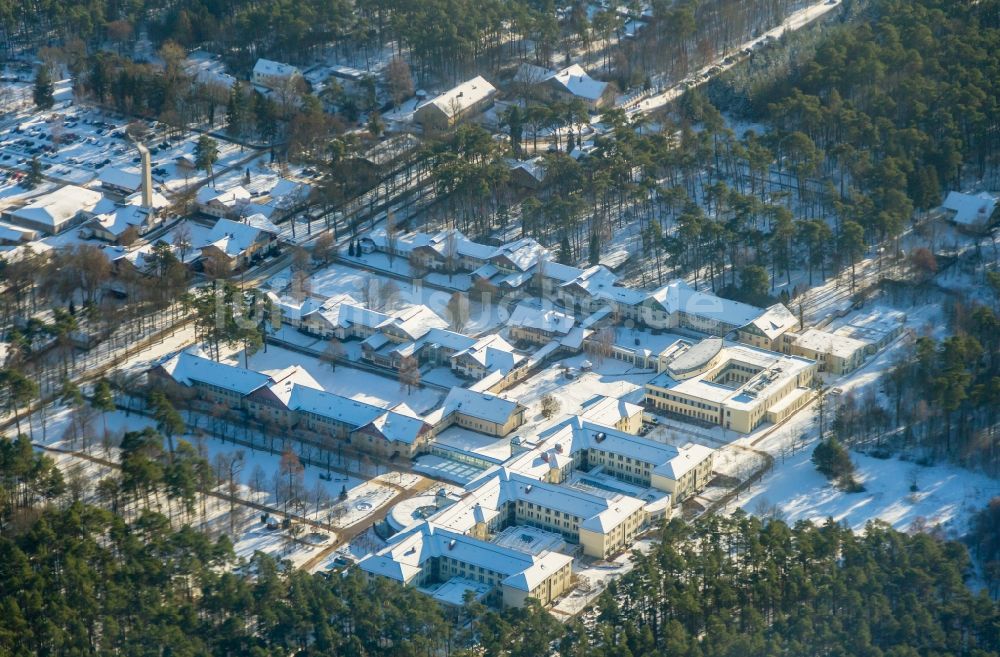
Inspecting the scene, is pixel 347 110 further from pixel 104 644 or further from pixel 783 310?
pixel 104 644

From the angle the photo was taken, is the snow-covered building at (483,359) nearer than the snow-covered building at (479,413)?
No

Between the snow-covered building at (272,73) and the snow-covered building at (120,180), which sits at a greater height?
the snow-covered building at (272,73)

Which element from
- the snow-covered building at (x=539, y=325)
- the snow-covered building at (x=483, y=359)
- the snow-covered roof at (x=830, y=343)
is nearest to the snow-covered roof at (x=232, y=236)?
the snow-covered building at (x=539, y=325)

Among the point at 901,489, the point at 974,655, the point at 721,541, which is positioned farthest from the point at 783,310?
the point at 974,655

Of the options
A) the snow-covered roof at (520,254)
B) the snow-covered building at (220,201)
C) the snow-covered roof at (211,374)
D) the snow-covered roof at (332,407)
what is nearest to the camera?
the snow-covered roof at (332,407)

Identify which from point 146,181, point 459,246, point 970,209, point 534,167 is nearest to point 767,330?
point 970,209

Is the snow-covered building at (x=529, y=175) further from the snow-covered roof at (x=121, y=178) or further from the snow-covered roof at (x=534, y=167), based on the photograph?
the snow-covered roof at (x=121, y=178)

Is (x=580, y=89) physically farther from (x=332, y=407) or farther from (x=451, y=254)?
(x=332, y=407)

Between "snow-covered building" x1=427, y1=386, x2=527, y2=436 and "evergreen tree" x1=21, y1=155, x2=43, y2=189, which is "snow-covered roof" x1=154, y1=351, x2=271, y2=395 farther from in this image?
"evergreen tree" x1=21, y1=155, x2=43, y2=189

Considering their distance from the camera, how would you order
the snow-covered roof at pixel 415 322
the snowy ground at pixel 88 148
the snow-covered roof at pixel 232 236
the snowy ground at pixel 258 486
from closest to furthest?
the snowy ground at pixel 258 486, the snow-covered roof at pixel 415 322, the snow-covered roof at pixel 232 236, the snowy ground at pixel 88 148
